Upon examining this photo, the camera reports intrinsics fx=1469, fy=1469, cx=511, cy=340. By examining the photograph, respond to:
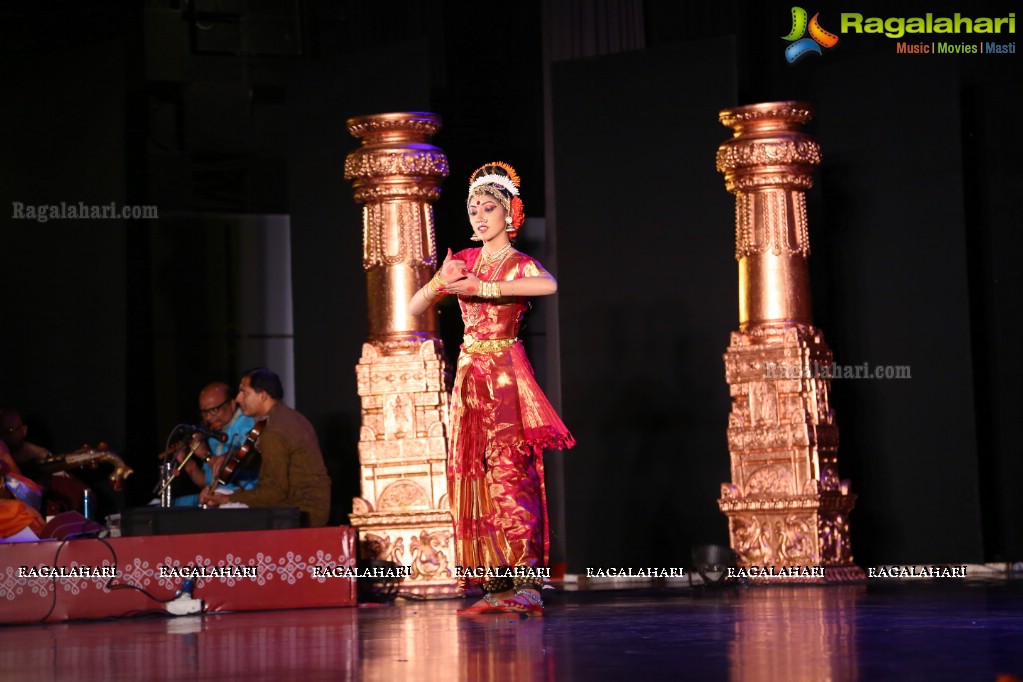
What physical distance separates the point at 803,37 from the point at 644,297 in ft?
5.36

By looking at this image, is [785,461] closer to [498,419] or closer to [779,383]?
[779,383]

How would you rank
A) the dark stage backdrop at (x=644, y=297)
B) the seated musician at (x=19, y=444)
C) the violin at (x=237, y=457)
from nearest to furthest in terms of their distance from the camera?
the violin at (x=237, y=457) → the seated musician at (x=19, y=444) → the dark stage backdrop at (x=644, y=297)

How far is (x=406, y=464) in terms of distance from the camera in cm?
698

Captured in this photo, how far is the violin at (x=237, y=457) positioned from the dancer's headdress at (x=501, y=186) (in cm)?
205

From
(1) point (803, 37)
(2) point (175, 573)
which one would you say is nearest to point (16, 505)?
(2) point (175, 573)

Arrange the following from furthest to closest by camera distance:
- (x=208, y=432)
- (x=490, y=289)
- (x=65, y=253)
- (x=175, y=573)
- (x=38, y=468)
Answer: (x=65, y=253)
(x=38, y=468)
(x=208, y=432)
(x=175, y=573)
(x=490, y=289)

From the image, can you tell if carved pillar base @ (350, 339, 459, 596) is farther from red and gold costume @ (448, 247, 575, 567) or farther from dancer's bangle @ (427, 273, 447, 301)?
dancer's bangle @ (427, 273, 447, 301)

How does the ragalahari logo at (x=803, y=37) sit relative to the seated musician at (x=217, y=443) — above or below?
above

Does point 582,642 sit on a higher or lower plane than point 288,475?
lower

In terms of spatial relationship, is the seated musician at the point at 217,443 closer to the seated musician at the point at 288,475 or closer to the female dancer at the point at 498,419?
the seated musician at the point at 288,475

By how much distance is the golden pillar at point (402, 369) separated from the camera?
6.92 m

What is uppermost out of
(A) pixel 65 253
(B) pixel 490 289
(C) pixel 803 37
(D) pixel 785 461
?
(C) pixel 803 37

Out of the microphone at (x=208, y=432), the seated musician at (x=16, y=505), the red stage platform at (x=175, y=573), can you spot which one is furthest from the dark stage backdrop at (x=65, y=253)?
the red stage platform at (x=175, y=573)

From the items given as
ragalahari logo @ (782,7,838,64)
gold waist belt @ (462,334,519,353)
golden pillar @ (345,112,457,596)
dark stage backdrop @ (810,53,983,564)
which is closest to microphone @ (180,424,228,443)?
golden pillar @ (345,112,457,596)
